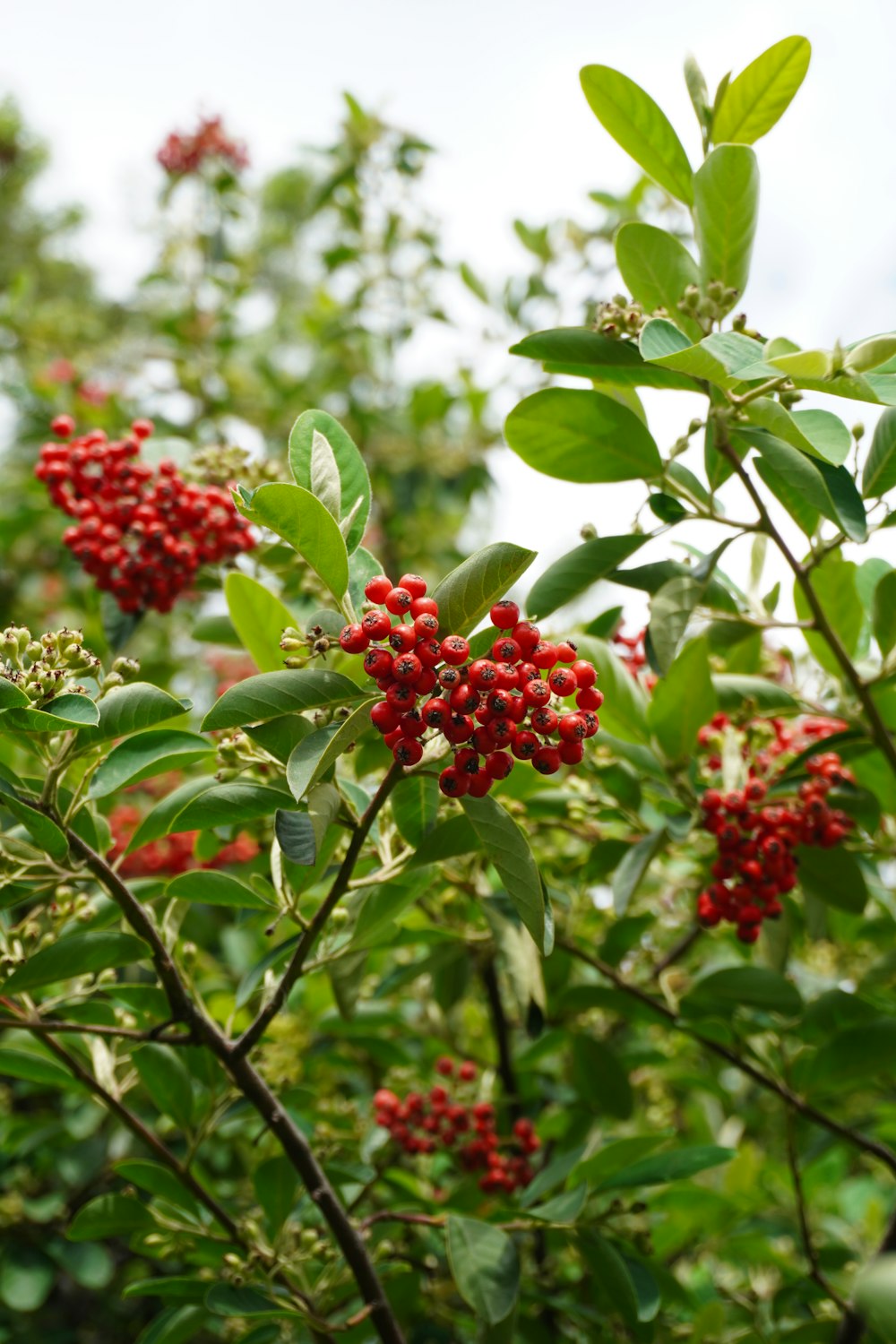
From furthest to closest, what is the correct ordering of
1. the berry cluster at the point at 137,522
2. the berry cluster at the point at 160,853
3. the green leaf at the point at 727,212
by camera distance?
1. the berry cluster at the point at 160,853
2. the berry cluster at the point at 137,522
3. the green leaf at the point at 727,212

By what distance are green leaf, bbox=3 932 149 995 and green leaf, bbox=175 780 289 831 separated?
33cm

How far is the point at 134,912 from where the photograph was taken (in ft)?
5.87

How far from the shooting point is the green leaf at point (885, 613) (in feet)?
7.07

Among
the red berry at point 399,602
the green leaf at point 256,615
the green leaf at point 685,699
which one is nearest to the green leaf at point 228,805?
the green leaf at point 256,615

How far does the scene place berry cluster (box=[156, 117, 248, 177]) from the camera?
6.01 meters

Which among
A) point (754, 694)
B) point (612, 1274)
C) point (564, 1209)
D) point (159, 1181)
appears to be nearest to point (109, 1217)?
point (159, 1181)

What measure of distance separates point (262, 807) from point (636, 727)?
105cm

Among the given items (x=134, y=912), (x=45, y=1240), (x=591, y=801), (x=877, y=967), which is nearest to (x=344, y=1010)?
(x=134, y=912)

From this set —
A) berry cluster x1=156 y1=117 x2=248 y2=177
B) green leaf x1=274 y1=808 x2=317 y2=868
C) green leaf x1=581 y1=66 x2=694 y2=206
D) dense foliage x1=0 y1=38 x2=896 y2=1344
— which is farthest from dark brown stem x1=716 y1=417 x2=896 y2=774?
berry cluster x1=156 y1=117 x2=248 y2=177

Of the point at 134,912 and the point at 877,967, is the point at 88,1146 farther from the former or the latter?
the point at 877,967

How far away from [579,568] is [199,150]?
514 centimetres

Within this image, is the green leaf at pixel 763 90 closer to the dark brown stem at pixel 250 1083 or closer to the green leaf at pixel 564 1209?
the dark brown stem at pixel 250 1083

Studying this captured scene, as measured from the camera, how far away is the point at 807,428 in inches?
68.4

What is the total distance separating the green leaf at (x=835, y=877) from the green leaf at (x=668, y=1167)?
618 mm
